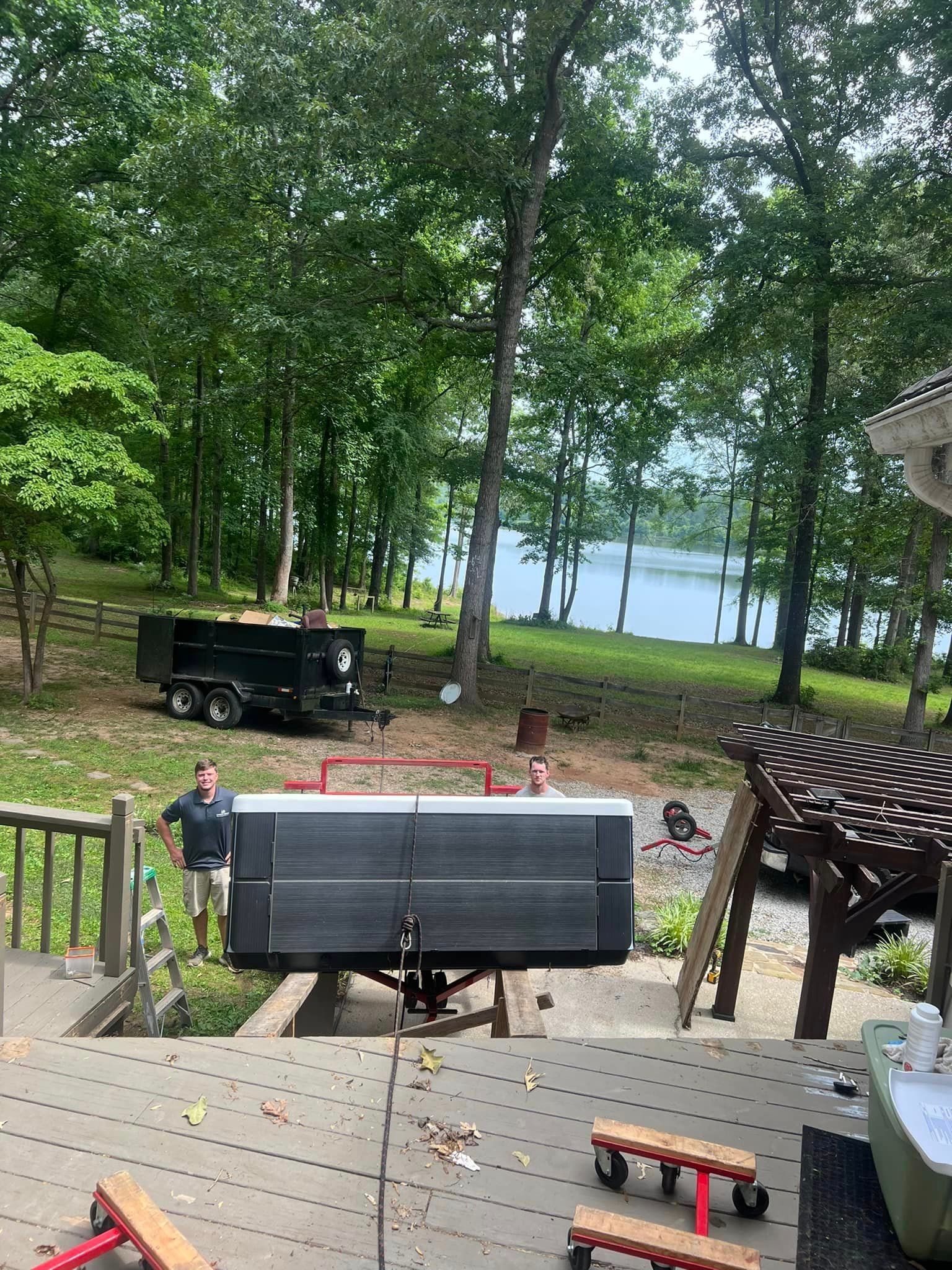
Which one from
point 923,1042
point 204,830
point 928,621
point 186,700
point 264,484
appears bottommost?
point 186,700

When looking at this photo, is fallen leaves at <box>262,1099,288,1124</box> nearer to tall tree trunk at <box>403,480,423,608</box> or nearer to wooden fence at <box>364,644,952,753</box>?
wooden fence at <box>364,644,952,753</box>

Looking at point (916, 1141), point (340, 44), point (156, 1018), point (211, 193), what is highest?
point (340, 44)

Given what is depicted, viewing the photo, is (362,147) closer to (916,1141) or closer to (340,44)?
(340,44)

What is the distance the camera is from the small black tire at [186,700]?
13617 mm

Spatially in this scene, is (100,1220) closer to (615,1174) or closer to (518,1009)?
(615,1174)

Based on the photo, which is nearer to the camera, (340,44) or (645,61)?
(340,44)

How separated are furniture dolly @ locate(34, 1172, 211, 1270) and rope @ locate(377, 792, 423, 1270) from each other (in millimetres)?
484

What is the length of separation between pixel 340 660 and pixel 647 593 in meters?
98.4

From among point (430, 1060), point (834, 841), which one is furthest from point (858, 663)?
point (430, 1060)

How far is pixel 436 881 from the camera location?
3.91m

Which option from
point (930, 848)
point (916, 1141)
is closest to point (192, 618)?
point (930, 848)

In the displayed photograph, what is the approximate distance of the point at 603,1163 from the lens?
2.71 m

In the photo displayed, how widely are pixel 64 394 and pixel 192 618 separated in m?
3.68

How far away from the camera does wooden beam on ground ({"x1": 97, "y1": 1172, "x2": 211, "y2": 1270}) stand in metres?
2.17
